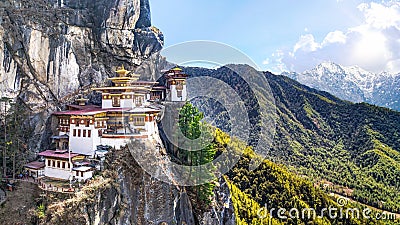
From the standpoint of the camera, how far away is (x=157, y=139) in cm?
3044

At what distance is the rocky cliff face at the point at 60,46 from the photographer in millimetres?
30375

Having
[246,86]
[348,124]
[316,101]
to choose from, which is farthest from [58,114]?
[316,101]

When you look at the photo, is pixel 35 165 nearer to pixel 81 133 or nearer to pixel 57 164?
pixel 57 164

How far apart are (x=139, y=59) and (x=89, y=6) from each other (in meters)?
7.62

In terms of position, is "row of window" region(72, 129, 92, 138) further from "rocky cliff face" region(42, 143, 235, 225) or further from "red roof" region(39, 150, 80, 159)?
"rocky cliff face" region(42, 143, 235, 225)

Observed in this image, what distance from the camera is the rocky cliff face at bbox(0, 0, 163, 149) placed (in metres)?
30.4

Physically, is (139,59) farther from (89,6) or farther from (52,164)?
(52,164)

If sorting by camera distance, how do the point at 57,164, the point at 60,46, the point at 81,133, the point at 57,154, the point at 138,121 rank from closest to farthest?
1. the point at 57,164
2. the point at 57,154
3. the point at 81,133
4. the point at 138,121
5. the point at 60,46

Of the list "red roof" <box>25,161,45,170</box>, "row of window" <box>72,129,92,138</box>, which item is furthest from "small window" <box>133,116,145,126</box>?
"red roof" <box>25,161,45,170</box>

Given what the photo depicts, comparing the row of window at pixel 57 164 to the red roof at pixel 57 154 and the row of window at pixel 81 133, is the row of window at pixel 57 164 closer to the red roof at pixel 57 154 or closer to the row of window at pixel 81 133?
the red roof at pixel 57 154

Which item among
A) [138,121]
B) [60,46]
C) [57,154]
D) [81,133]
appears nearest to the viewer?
[57,154]

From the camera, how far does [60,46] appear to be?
1273 inches

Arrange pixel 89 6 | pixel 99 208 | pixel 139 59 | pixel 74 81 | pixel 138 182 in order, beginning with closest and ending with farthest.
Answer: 1. pixel 99 208
2. pixel 138 182
3. pixel 74 81
4. pixel 89 6
5. pixel 139 59

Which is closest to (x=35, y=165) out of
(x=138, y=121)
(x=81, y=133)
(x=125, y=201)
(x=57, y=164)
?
(x=57, y=164)
